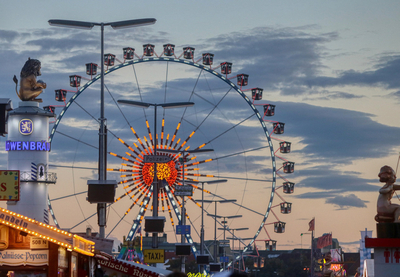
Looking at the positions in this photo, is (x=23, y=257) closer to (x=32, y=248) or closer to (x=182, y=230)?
(x=32, y=248)

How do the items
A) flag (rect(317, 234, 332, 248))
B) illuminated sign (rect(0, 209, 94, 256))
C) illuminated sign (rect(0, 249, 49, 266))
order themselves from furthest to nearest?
flag (rect(317, 234, 332, 248)) < illuminated sign (rect(0, 249, 49, 266)) < illuminated sign (rect(0, 209, 94, 256))

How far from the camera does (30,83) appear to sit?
70.9 m

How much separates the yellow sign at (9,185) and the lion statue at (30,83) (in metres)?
36.2

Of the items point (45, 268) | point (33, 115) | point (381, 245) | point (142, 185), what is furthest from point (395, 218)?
point (33, 115)

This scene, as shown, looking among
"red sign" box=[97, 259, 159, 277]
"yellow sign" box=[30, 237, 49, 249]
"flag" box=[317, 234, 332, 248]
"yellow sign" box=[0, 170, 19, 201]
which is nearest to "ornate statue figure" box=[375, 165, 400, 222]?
"yellow sign" box=[30, 237, 49, 249]

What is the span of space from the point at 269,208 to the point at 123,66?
15937 millimetres

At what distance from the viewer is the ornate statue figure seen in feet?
71.3

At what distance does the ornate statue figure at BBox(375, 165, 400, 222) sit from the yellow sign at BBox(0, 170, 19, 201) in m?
17.8

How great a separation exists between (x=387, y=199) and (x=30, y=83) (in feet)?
176

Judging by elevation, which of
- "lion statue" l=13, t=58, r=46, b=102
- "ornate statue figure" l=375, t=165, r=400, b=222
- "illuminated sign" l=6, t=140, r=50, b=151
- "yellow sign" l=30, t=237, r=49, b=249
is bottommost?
"yellow sign" l=30, t=237, r=49, b=249

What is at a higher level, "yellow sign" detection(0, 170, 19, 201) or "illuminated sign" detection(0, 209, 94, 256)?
"yellow sign" detection(0, 170, 19, 201)

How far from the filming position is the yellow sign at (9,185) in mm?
34094

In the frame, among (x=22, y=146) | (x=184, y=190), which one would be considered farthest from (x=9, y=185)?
(x=22, y=146)

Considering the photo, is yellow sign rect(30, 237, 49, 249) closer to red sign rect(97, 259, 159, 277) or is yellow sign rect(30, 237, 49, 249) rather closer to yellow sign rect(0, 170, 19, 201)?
yellow sign rect(0, 170, 19, 201)
